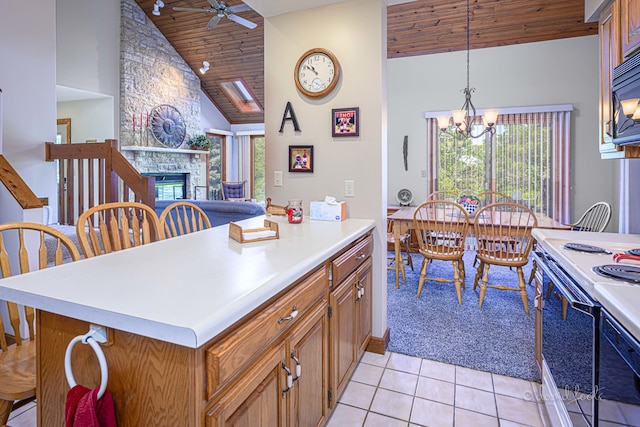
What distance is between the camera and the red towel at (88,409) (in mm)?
867

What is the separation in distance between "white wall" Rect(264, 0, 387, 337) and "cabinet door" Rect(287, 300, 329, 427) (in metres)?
0.99

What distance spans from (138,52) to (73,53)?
46.7 inches

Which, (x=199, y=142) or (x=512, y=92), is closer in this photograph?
(x=512, y=92)

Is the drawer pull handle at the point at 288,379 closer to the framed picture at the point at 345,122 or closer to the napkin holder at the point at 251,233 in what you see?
the napkin holder at the point at 251,233

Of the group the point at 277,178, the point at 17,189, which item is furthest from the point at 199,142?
the point at 277,178

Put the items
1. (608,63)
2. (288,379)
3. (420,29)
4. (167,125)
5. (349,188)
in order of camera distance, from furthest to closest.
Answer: (167,125) < (420,29) < (349,188) < (608,63) < (288,379)

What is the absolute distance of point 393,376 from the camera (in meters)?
2.30

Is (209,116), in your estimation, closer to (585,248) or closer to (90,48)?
(90,48)

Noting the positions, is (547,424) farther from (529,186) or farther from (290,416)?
(529,186)

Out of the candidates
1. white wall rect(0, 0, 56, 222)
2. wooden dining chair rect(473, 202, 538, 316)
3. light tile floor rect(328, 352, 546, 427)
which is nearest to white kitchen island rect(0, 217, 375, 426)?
light tile floor rect(328, 352, 546, 427)

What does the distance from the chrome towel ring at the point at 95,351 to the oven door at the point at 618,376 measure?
1.29 metres

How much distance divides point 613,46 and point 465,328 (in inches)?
83.5

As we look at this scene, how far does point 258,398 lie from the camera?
1.11 metres

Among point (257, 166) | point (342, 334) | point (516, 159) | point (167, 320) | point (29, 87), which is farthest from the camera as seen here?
point (257, 166)
